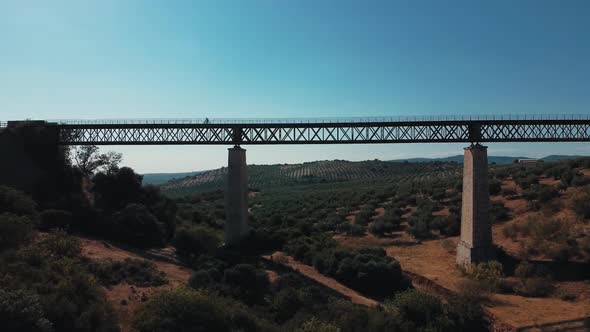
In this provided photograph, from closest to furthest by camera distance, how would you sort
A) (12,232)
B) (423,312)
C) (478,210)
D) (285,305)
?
(423,312), (285,305), (12,232), (478,210)

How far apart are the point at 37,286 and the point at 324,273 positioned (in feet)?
55.7

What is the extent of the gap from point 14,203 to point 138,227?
909cm

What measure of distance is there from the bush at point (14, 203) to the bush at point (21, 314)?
15441mm

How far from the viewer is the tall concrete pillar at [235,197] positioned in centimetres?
2948

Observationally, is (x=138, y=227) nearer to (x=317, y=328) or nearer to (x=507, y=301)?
(x=317, y=328)

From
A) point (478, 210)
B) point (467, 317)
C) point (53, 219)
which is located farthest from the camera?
point (53, 219)

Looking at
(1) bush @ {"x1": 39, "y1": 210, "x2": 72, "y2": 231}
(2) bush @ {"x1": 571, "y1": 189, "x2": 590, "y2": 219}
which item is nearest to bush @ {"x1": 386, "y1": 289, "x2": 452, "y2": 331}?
(2) bush @ {"x1": 571, "y1": 189, "x2": 590, "y2": 219}

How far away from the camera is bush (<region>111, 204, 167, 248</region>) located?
1248 inches

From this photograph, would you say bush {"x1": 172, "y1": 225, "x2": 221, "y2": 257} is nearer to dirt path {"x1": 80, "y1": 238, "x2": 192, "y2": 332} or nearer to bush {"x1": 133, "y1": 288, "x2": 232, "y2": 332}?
dirt path {"x1": 80, "y1": 238, "x2": 192, "y2": 332}

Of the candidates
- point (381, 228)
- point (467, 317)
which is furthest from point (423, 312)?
point (381, 228)

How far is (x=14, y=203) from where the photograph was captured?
2562 centimetres

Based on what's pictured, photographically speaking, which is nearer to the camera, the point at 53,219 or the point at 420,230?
the point at 53,219

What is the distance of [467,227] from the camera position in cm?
2853

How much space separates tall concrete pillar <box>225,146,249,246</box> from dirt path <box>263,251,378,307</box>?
9.58ft
